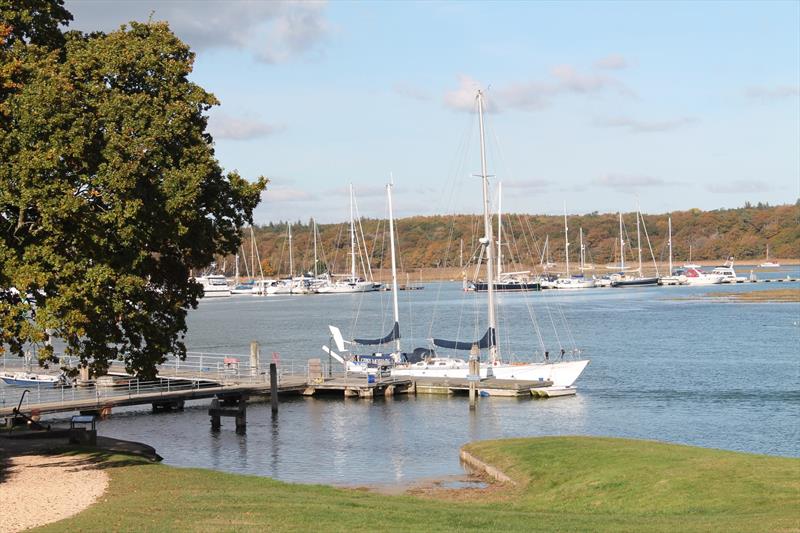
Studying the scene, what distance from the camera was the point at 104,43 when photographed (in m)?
30.0

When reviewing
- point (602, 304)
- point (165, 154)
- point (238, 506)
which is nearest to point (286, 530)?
point (238, 506)

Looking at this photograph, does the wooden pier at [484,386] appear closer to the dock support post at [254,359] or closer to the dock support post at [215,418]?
the dock support post at [254,359]

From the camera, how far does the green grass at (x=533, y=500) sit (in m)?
22.1

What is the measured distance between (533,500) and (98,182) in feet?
46.9

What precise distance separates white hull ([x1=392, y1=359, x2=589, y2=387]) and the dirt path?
106 feet

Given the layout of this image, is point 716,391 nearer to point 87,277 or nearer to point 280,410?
point 280,410

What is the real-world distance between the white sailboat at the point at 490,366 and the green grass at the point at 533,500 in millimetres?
26355

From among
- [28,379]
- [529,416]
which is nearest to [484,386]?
[529,416]

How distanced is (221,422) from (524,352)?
134ft

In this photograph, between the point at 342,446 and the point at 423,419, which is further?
the point at 423,419

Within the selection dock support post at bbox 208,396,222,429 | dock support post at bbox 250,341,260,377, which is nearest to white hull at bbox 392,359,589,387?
dock support post at bbox 250,341,260,377

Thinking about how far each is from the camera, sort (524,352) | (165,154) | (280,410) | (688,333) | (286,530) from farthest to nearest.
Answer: (688,333) < (524,352) < (280,410) < (165,154) < (286,530)

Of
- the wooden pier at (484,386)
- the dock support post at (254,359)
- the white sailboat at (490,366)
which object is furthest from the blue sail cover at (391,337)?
the dock support post at (254,359)

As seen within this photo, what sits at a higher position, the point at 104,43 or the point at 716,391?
the point at 104,43
